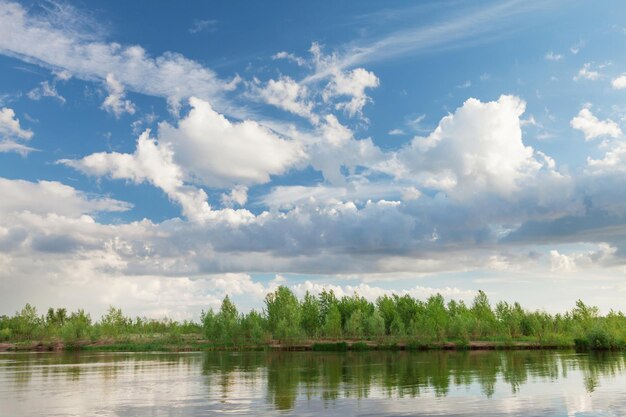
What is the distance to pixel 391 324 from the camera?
156000mm

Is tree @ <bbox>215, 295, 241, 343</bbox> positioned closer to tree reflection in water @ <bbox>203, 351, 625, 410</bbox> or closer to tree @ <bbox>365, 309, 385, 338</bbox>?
tree @ <bbox>365, 309, 385, 338</bbox>

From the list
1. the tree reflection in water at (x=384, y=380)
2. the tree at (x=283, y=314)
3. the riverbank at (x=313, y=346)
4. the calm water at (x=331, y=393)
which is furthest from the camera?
the tree at (x=283, y=314)

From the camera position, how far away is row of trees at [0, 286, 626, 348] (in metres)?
124

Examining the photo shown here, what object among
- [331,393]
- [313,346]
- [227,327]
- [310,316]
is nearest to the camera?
[331,393]

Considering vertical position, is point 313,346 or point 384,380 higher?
point 384,380

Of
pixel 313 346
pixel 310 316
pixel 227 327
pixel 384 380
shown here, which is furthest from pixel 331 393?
pixel 310 316

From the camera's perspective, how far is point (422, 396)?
36781 mm

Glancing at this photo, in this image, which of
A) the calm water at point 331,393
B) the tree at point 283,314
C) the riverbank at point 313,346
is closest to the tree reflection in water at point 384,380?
the calm water at point 331,393

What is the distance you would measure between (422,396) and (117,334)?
6636 inches

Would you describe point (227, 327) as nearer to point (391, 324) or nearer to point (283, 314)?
point (283, 314)

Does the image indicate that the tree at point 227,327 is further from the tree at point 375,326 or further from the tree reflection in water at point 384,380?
the tree reflection in water at point 384,380

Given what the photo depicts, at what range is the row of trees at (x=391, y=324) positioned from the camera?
12444 centimetres

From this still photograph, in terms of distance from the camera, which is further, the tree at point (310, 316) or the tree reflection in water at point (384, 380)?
the tree at point (310, 316)

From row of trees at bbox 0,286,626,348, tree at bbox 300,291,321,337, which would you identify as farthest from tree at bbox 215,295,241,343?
tree at bbox 300,291,321,337
